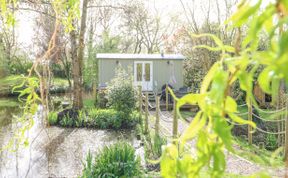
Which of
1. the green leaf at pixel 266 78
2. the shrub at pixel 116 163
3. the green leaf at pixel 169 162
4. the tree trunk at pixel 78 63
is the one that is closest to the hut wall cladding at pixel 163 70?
the tree trunk at pixel 78 63

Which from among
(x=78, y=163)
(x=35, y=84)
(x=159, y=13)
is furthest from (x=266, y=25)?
(x=159, y=13)

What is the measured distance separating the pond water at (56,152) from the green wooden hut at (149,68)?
5.47 metres

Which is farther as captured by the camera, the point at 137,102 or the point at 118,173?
the point at 137,102

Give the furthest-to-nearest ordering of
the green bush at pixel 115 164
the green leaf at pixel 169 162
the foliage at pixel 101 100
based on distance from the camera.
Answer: the foliage at pixel 101 100 < the green bush at pixel 115 164 < the green leaf at pixel 169 162

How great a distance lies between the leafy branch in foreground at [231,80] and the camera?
281mm

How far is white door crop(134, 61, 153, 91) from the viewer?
14617mm

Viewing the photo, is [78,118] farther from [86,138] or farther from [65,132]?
[86,138]

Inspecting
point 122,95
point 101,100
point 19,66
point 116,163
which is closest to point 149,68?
point 101,100

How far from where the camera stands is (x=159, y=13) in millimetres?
21172

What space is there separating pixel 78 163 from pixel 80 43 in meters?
5.22

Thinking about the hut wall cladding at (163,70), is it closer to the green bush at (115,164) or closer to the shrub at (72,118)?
the shrub at (72,118)

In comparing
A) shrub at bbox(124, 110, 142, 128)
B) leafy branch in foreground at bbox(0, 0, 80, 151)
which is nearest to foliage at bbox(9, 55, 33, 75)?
shrub at bbox(124, 110, 142, 128)

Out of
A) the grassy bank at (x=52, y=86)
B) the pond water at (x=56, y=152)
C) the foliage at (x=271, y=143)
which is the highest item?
the grassy bank at (x=52, y=86)

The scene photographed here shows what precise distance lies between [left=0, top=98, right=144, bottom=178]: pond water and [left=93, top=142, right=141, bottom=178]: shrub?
2.09 ft
